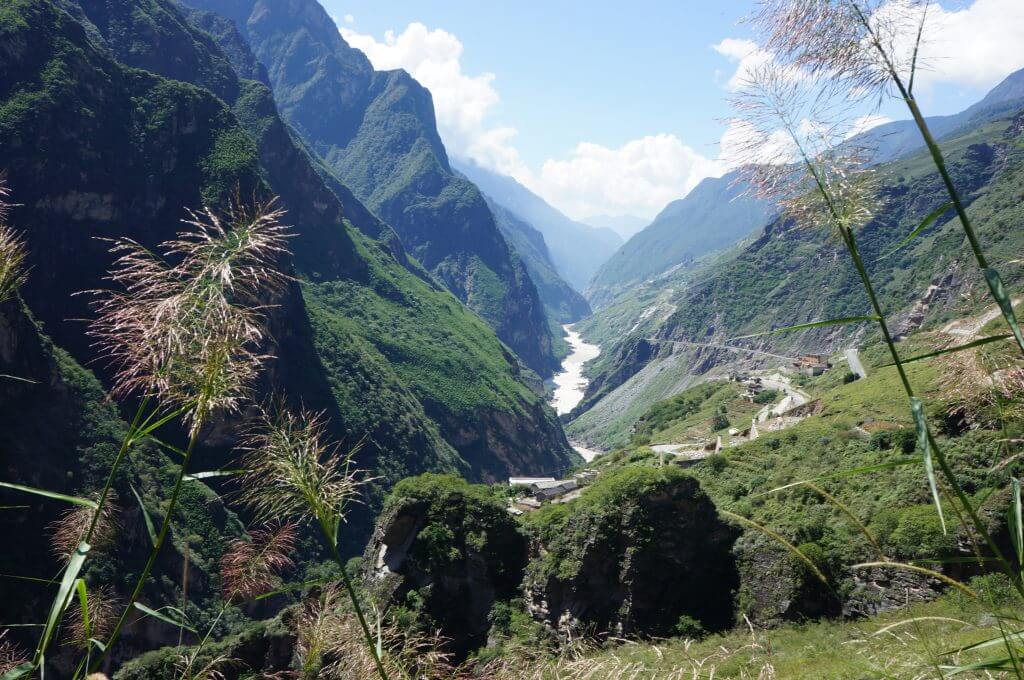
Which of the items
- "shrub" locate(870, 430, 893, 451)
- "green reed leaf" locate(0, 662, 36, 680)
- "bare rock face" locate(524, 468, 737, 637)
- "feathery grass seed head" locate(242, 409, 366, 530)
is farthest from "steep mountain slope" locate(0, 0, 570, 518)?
"green reed leaf" locate(0, 662, 36, 680)

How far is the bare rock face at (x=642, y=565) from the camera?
2097cm

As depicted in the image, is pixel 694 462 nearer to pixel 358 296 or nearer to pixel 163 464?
pixel 163 464

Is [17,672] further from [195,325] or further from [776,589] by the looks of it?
[776,589]

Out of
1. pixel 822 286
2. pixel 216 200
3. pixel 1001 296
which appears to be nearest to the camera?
pixel 1001 296

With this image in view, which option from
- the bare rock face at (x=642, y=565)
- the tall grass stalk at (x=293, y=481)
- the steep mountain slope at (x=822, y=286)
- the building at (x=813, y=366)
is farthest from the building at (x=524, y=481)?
the tall grass stalk at (x=293, y=481)

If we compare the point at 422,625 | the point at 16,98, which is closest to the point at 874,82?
the point at 422,625

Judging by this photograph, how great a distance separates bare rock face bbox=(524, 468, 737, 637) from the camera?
20969mm

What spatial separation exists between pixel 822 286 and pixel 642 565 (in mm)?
111332

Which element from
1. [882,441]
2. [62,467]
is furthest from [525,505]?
[62,467]

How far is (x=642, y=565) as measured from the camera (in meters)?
21.6

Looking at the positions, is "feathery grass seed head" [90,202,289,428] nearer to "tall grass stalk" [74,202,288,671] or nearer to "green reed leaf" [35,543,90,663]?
"tall grass stalk" [74,202,288,671]

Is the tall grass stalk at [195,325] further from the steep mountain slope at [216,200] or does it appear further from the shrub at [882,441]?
the steep mountain slope at [216,200]

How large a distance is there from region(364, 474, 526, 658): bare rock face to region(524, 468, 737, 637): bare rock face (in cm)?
283

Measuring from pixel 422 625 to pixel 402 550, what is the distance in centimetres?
377
